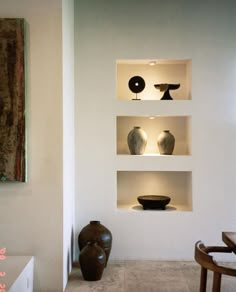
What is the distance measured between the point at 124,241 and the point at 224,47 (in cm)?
232

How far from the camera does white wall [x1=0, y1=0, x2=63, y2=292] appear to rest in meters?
3.02

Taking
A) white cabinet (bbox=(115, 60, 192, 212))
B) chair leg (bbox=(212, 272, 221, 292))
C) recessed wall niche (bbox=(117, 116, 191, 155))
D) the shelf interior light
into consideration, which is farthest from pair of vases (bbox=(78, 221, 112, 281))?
the shelf interior light

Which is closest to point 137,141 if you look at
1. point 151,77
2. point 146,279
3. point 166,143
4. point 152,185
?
point 166,143

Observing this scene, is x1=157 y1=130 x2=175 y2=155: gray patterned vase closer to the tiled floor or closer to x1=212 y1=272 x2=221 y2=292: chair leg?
the tiled floor

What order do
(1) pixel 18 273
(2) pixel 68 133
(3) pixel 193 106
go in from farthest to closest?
(3) pixel 193 106 → (2) pixel 68 133 → (1) pixel 18 273

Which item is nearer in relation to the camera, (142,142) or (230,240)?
(230,240)

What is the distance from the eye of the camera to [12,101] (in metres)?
2.97

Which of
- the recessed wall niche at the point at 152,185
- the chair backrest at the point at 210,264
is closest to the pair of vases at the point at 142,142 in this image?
the recessed wall niche at the point at 152,185

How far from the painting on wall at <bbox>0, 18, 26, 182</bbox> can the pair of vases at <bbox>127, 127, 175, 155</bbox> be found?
1.35 m

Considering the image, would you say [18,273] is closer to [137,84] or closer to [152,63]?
[137,84]

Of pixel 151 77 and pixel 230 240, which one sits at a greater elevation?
pixel 151 77

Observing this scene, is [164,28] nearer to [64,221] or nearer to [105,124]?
[105,124]

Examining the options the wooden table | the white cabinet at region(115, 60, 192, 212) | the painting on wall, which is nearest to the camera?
the wooden table

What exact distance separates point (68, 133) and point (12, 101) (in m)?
0.66
